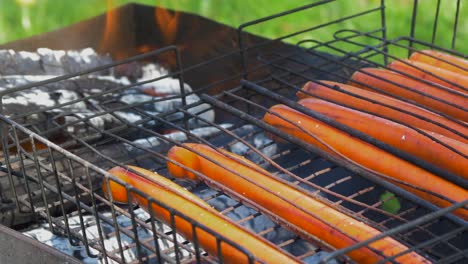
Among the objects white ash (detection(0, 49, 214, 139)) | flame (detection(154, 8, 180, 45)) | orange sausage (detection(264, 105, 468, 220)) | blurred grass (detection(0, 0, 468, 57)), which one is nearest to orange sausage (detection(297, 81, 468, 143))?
orange sausage (detection(264, 105, 468, 220))

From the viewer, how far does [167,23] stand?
3539 mm

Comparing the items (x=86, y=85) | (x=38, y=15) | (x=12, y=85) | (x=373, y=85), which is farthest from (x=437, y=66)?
(x=38, y=15)

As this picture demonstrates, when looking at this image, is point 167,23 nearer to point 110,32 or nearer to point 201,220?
point 110,32

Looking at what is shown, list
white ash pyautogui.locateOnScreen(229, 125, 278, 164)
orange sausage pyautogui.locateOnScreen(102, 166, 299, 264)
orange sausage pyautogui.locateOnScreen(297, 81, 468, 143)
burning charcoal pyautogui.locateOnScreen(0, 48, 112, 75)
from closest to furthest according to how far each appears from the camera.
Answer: orange sausage pyautogui.locateOnScreen(102, 166, 299, 264), orange sausage pyautogui.locateOnScreen(297, 81, 468, 143), white ash pyautogui.locateOnScreen(229, 125, 278, 164), burning charcoal pyautogui.locateOnScreen(0, 48, 112, 75)

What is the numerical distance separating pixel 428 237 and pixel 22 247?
45.1 inches

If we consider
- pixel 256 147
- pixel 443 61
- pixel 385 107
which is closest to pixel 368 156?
pixel 385 107

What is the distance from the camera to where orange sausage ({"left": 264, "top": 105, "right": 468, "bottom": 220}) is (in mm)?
2123

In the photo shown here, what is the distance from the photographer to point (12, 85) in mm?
3076

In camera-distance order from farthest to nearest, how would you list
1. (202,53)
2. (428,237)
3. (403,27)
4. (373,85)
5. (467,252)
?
(403,27)
(202,53)
(373,85)
(428,237)
(467,252)

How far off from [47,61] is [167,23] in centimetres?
58

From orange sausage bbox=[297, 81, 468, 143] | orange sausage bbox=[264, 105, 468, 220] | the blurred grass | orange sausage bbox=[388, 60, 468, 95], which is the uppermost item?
orange sausage bbox=[388, 60, 468, 95]

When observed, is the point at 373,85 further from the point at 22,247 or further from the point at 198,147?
the point at 22,247

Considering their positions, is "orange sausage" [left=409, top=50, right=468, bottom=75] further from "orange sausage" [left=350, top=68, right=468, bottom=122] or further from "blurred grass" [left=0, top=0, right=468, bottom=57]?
"blurred grass" [left=0, top=0, right=468, bottom=57]

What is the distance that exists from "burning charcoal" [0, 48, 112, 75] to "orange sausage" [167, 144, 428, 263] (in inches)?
45.1
